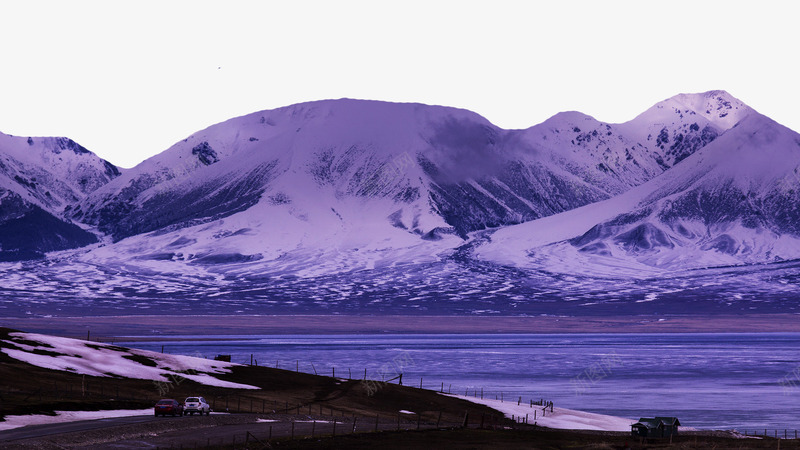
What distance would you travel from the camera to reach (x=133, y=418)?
78.8 metres

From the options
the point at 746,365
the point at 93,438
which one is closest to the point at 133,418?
the point at 93,438

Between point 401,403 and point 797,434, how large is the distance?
107ft

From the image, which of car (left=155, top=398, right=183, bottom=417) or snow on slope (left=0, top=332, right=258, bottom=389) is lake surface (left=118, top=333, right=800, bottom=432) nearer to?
snow on slope (left=0, top=332, right=258, bottom=389)

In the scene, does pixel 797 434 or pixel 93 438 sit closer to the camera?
pixel 93 438

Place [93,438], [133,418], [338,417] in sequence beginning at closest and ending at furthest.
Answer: [93,438], [133,418], [338,417]

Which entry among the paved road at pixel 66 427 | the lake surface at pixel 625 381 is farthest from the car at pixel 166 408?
the lake surface at pixel 625 381

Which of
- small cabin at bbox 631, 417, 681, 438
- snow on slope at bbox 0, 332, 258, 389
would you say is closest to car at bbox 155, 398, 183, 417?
snow on slope at bbox 0, 332, 258, 389

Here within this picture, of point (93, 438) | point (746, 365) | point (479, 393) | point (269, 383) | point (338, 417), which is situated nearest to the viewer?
point (93, 438)

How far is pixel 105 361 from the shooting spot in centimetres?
11081

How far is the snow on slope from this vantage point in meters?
106

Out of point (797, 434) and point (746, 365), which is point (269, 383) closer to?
point (797, 434)

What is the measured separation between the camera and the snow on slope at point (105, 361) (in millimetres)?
105688

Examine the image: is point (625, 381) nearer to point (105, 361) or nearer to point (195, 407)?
point (105, 361)

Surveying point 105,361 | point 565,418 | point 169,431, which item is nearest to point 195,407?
point 169,431
